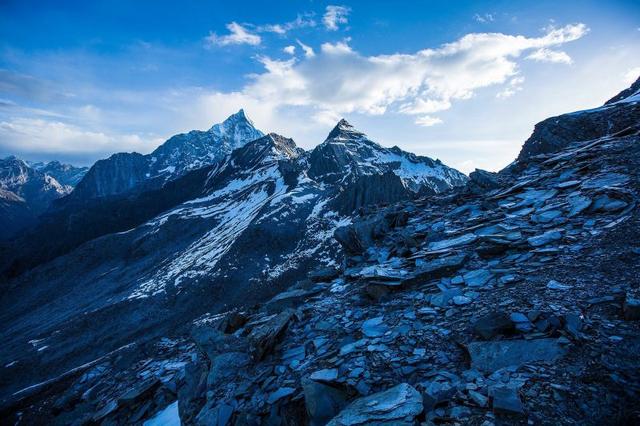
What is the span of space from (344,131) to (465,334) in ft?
524

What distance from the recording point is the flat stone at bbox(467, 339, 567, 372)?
481 cm

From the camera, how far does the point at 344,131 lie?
158 m

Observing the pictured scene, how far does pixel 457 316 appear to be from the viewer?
6.95m

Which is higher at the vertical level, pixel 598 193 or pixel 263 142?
pixel 263 142

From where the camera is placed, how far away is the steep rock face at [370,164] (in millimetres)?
113375

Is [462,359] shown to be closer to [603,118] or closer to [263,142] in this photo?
[603,118]

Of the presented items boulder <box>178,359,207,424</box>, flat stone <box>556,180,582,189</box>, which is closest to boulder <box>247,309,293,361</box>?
boulder <box>178,359,207,424</box>

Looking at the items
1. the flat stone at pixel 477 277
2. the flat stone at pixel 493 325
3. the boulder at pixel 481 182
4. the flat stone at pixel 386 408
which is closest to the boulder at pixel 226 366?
the flat stone at pixel 386 408

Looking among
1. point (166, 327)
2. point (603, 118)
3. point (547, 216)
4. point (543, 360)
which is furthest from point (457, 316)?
point (166, 327)

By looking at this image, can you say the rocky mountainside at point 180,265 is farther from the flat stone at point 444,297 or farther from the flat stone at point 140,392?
the flat stone at point 140,392

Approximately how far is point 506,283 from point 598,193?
6.95 metres

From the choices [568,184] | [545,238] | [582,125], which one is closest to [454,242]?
[545,238]

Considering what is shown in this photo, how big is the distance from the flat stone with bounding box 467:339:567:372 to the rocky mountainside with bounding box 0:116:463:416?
10.3 meters

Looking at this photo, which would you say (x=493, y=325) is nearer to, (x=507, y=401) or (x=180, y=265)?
(x=507, y=401)
